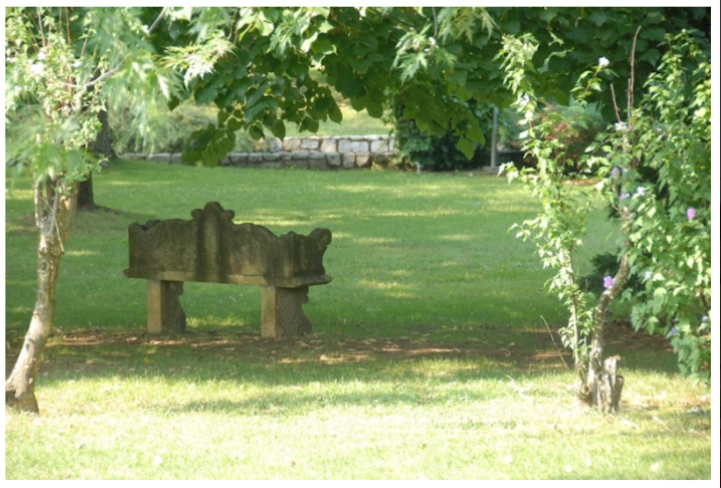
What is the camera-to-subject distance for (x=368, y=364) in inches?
317

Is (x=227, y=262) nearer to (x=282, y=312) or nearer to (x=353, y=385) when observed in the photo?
(x=282, y=312)

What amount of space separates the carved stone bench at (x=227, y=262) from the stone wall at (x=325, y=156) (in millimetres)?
16900

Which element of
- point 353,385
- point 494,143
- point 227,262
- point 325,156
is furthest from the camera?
point 325,156

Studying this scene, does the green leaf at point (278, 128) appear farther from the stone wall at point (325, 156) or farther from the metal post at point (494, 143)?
the stone wall at point (325, 156)

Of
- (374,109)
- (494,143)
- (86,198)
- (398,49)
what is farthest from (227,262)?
(494,143)

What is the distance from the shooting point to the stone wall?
26.3 metres

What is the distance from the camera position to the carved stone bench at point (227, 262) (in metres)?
8.69

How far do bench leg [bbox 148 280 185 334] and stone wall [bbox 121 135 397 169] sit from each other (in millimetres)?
16833

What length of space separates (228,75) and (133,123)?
11.3 ft

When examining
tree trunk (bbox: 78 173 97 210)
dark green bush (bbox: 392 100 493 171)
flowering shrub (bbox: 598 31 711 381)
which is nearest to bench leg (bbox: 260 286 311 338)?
flowering shrub (bbox: 598 31 711 381)

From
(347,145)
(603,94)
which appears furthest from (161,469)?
(347,145)

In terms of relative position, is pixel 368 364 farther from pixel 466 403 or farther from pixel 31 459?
pixel 31 459

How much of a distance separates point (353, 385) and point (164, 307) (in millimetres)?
2774

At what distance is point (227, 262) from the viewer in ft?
29.1
